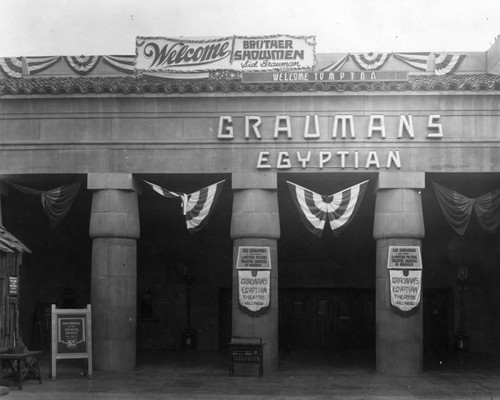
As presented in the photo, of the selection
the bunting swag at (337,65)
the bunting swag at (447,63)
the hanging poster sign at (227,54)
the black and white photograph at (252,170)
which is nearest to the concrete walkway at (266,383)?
the black and white photograph at (252,170)

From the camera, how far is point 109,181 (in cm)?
2077

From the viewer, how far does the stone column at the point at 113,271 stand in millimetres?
20312

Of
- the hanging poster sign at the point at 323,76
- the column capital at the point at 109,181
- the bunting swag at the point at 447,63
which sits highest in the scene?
the bunting swag at the point at 447,63

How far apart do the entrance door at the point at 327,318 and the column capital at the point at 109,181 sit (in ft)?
27.5

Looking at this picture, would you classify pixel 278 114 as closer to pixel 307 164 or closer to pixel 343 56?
pixel 307 164

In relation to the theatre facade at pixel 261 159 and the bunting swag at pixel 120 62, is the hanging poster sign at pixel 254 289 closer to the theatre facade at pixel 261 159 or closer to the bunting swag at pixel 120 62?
the theatre facade at pixel 261 159

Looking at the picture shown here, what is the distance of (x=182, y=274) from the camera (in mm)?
26906

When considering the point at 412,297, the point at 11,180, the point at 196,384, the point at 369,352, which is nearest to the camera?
the point at 196,384

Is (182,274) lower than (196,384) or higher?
higher

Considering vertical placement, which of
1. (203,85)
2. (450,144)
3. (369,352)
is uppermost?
(203,85)

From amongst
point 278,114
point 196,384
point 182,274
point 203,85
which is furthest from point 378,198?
point 182,274

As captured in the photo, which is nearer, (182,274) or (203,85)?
(203,85)

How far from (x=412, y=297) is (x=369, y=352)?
610cm

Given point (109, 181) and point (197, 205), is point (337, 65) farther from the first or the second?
point (109, 181)
